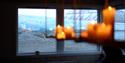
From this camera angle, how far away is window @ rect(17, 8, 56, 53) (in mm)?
7930

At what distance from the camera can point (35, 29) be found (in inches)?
317

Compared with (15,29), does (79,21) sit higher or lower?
higher

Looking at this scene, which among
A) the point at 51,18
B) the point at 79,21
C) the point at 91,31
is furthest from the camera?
the point at 79,21

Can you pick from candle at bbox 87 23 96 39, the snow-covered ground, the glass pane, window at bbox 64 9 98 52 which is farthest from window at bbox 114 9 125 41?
candle at bbox 87 23 96 39

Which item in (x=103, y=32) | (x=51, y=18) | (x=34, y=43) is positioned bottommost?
(x=34, y=43)

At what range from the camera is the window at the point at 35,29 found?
26.0 feet

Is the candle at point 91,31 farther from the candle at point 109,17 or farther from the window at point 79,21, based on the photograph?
the window at point 79,21

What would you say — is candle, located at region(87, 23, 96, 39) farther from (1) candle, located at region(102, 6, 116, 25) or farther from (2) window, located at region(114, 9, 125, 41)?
(2) window, located at region(114, 9, 125, 41)

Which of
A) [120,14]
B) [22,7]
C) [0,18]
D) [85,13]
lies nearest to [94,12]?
[85,13]

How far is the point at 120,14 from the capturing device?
816cm

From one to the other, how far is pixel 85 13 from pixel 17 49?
237 centimetres

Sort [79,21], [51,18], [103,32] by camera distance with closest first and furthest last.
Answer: [103,32], [51,18], [79,21]

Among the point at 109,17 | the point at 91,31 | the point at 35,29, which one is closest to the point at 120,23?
the point at 35,29

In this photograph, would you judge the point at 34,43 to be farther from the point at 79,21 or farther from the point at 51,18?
the point at 79,21
